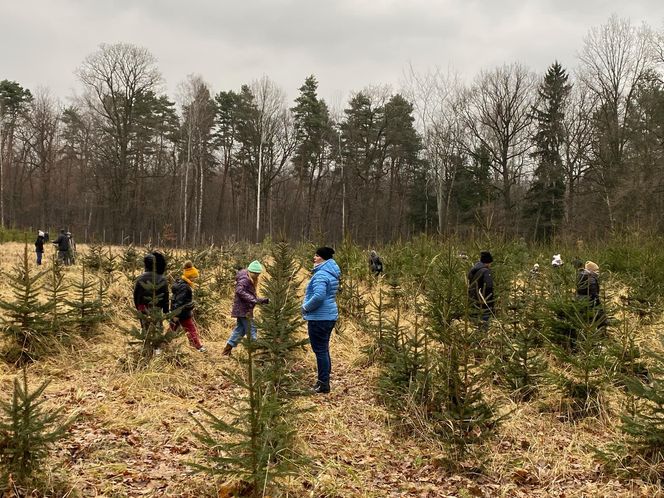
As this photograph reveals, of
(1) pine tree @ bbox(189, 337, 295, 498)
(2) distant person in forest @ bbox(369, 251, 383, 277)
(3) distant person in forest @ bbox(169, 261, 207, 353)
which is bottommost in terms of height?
(1) pine tree @ bbox(189, 337, 295, 498)

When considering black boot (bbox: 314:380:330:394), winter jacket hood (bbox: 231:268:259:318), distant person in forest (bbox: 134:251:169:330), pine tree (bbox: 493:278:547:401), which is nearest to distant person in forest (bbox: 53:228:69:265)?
distant person in forest (bbox: 134:251:169:330)

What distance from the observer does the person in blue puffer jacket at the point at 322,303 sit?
5.65 metres

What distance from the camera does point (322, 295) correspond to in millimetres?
5613

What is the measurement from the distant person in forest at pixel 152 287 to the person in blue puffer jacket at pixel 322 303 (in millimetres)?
2284

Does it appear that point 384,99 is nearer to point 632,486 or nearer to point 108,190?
point 108,190

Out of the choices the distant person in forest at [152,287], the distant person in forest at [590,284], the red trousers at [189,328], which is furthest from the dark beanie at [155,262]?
the distant person in forest at [590,284]

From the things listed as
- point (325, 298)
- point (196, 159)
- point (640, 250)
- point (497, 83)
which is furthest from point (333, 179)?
point (325, 298)

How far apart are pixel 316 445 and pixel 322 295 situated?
5.74 feet

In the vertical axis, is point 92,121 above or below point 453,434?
above

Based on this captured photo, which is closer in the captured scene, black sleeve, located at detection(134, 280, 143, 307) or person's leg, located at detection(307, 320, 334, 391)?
person's leg, located at detection(307, 320, 334, 391)

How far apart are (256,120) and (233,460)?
33821 millimetres

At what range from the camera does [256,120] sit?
34719 mm

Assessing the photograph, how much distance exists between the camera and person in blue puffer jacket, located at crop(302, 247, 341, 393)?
5652 mm

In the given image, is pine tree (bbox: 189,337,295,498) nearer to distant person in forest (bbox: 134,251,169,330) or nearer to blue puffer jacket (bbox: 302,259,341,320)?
blue puffer jacket (bbox: 302,259,341,320)
